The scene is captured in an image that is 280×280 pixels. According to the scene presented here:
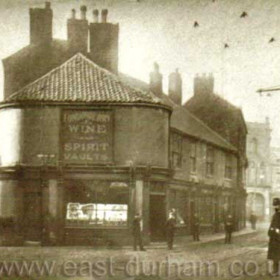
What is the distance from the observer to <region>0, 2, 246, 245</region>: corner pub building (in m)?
8.72

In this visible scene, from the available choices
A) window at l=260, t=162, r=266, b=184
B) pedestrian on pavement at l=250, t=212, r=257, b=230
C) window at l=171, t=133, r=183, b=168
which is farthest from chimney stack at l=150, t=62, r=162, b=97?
pedestrian on pavement at l=250, t=212, r=257, b=230

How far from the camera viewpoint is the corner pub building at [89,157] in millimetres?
8719

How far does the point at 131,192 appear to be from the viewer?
934cm

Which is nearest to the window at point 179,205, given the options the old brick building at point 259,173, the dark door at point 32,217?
the old brick building at point 259,173

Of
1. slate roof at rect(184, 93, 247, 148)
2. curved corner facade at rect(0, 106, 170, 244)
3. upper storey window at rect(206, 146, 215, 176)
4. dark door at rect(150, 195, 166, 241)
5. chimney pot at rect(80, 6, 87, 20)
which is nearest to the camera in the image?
chimney pot at rect(80, 6, 87, 20)

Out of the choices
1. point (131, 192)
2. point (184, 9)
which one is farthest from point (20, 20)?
point (131, 192)

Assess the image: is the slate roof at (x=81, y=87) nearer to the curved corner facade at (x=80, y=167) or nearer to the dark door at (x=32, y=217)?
the curved corner facade at (x=80, y=167)

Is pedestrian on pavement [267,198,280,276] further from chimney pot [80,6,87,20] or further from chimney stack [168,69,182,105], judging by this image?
chimney pot [80,6,87,20]

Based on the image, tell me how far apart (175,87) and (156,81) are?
1.45 m

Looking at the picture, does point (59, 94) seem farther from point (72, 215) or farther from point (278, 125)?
point (278, 125)

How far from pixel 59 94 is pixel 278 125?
114 inches

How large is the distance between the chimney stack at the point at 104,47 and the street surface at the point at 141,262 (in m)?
1.99

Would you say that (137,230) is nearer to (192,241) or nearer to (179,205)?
(179,205)

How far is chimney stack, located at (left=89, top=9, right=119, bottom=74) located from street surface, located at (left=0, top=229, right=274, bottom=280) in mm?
1992
